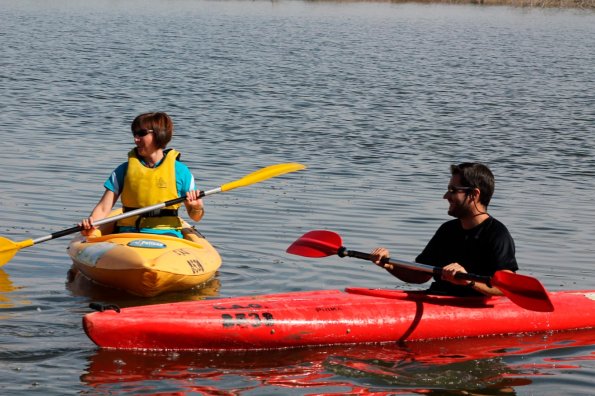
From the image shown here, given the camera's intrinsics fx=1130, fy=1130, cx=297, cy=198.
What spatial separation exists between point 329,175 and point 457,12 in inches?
1221

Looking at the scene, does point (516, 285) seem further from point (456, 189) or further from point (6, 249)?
point (6, 249)

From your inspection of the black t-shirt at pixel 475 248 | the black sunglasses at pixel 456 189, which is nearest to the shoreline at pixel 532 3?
the black t-shirt at pixel 475 248

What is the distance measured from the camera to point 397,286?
8148 millimetres

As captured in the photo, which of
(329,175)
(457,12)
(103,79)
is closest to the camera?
(329,175)

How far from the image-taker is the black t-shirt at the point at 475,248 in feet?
20.9

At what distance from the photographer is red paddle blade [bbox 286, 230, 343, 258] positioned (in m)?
7.07

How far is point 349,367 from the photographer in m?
6.16

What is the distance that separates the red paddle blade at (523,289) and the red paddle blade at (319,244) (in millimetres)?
1199

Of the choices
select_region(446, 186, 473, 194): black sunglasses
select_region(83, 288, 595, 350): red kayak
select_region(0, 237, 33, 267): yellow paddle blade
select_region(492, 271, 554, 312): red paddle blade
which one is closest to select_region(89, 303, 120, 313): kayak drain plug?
select_region(83, 288, 595, 350): red kayak

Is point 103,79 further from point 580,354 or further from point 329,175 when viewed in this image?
point 580,354

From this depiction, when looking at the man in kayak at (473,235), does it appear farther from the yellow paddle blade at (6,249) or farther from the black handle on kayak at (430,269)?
the yellow paddle blade at (6,249)

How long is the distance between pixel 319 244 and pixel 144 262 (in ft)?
3.71

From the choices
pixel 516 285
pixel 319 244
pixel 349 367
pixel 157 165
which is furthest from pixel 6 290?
pixel 516 285

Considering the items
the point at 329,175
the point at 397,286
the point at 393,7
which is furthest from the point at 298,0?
the point at 397,286
